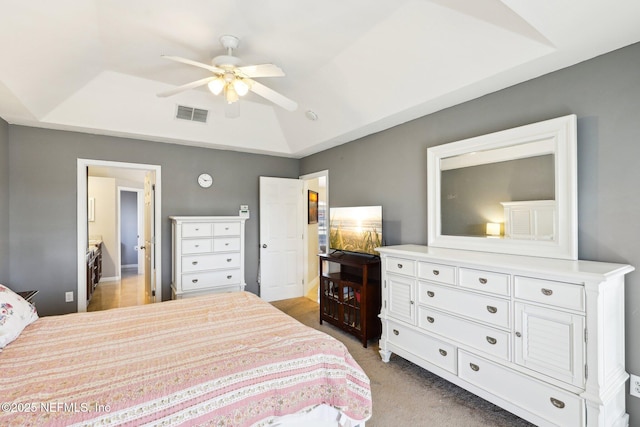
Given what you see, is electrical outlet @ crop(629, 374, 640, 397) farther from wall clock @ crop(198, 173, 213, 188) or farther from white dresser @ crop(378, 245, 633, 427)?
wall clock @ crop(198, 173, 213, 188)

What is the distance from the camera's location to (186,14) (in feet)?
7.57

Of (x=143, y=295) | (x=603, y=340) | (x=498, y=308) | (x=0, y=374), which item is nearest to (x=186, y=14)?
(x=0, y=374)

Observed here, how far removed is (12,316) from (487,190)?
11.4 ft

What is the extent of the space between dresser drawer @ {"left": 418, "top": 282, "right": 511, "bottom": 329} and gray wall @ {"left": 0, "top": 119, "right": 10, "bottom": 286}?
4.36 metres

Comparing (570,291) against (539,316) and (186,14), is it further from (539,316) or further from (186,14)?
(186,14)

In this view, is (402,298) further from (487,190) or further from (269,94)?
(269,94)

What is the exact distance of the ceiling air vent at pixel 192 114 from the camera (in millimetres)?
3955

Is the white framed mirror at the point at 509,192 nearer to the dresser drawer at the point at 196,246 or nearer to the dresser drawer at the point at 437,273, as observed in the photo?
the dresser drawer at the point at 437,273

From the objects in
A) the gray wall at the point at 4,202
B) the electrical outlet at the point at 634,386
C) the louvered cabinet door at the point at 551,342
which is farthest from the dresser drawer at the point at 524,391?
the gray wall at the point at 4,202

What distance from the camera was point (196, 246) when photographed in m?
4.07

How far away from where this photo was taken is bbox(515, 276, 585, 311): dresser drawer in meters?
1.73

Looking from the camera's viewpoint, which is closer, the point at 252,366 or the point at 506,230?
the point at 252,366

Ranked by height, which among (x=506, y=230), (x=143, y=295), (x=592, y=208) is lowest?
(x=143, y=295)

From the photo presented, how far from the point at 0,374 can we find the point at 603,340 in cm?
306
